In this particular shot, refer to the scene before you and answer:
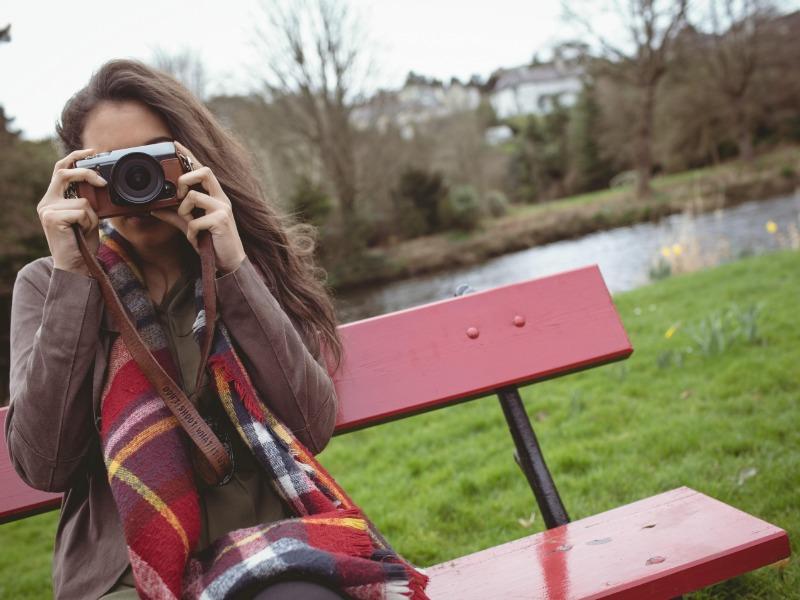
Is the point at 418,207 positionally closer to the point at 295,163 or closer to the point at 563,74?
the point at 295,163

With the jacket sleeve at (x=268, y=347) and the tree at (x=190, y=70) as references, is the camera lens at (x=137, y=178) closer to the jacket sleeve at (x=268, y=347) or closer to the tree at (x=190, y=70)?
→ the jacket sleeve at (x=268, y=347)

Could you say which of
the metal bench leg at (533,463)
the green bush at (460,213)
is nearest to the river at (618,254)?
A: the green bush at (460,213)

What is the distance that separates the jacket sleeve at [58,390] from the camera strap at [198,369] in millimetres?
48

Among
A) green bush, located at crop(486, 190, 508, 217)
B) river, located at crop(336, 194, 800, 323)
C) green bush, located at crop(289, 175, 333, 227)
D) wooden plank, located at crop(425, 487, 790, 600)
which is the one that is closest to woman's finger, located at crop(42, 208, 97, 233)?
wooden plank, located at crop(425, 487, 790, 600)

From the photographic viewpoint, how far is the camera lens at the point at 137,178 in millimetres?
1406

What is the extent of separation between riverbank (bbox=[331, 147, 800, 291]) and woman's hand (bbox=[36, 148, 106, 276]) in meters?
14.9

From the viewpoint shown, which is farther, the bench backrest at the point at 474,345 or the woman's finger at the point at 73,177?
the bench backrest at the point at 474,345

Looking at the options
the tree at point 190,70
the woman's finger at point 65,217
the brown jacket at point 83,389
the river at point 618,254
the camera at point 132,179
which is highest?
the tree at point 190,70

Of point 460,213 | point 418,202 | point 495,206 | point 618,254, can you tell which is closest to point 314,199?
point 418,202

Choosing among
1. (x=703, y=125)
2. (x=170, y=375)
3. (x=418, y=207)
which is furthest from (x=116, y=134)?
(x=703, y=125)

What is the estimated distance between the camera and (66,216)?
1393 millimetres

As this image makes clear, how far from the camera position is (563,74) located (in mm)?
64875

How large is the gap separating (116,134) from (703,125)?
28.3 m

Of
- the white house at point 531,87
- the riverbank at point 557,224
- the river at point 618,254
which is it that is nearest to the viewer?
the river at point 618,254
